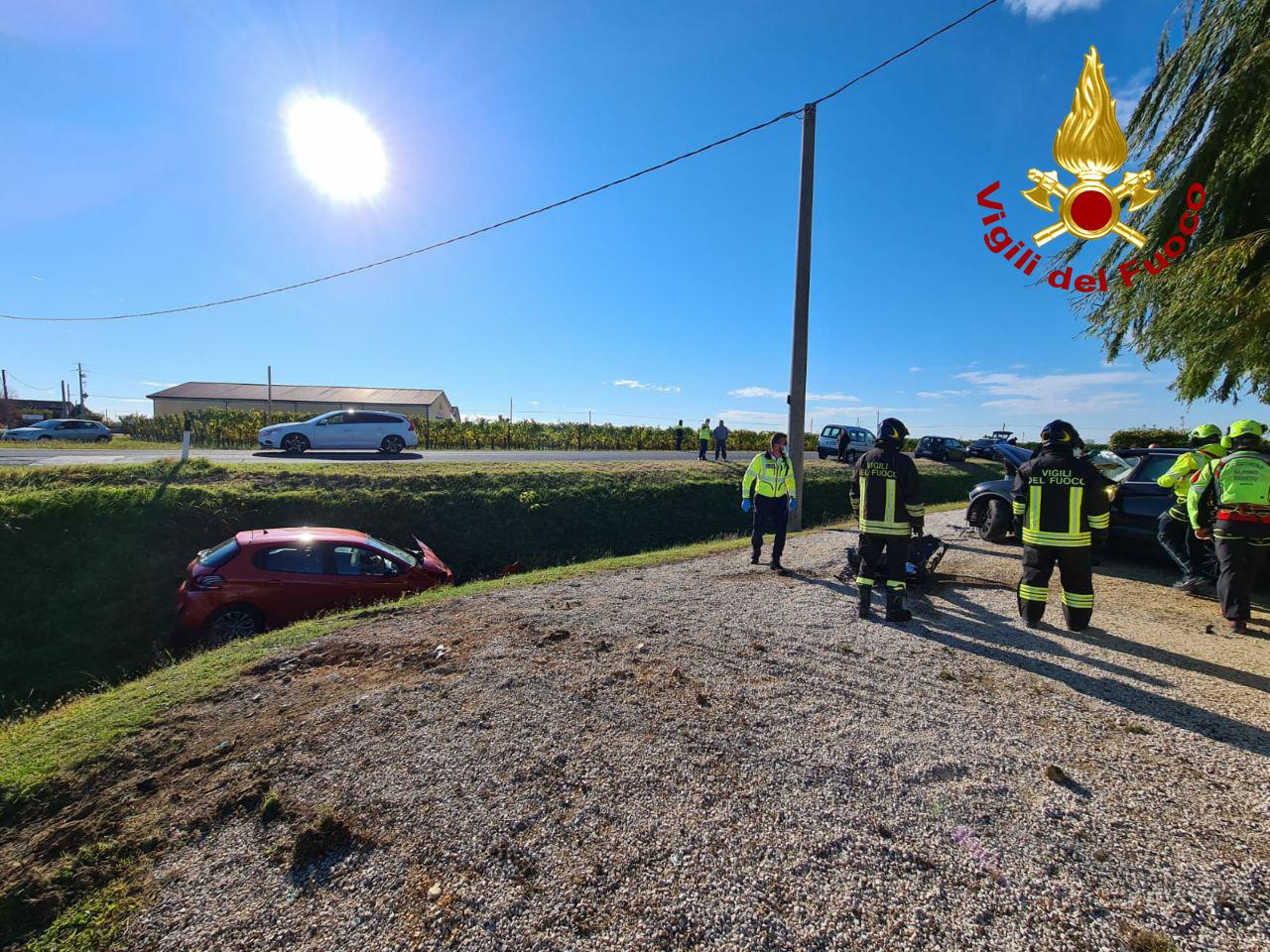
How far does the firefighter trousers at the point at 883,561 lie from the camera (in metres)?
5.20

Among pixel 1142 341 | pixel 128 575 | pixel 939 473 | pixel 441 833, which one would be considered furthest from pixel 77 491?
pixel 939 473

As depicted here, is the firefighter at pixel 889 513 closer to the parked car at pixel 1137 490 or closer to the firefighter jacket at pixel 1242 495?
the parked car at pixel 1137 490

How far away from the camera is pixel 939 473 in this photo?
71.8ft

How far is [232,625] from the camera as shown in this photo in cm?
636

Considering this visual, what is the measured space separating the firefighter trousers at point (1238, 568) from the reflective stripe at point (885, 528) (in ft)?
9.23

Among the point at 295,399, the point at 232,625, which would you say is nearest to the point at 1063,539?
the point at 232,625

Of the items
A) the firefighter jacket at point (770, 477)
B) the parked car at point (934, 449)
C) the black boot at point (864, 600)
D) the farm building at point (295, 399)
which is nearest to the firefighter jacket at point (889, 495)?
the black boot at point (864, 600)

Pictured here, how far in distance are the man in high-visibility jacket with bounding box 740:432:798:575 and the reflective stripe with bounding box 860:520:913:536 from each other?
1.96 m

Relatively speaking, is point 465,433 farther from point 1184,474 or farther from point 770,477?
point 1184,474

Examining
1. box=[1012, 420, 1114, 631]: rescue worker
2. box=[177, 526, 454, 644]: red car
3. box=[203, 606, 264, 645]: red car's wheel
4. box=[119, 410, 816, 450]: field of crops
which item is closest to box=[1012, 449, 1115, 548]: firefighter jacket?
box=[1012, 420, 1114, 631]: rescue worker

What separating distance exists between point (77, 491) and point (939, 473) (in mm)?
24678

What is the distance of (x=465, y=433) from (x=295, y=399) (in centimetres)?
3700

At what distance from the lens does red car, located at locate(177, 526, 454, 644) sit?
6.26m

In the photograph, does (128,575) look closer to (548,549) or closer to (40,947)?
(548,549)
